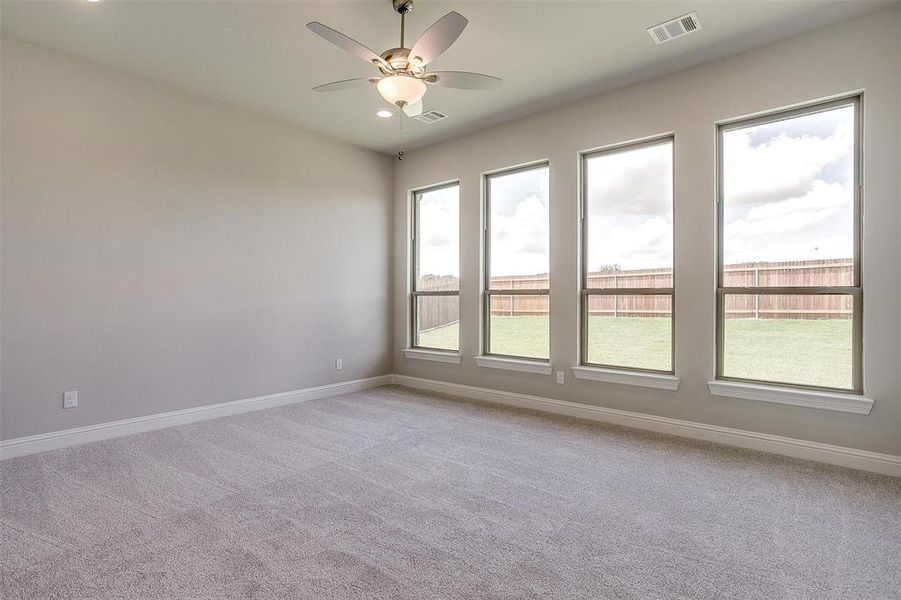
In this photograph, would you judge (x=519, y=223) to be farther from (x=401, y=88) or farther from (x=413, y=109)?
(x=401, y=88)

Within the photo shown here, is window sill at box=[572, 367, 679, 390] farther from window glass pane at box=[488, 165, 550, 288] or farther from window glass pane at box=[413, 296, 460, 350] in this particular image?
window glass pane at box=[413, 296, 460, 350]

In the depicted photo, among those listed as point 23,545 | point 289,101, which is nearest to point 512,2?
point 289,101

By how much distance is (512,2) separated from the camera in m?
Answer: 2.98

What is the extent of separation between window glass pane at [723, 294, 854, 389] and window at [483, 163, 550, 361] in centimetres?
171

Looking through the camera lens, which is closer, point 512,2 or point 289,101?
point 512,2

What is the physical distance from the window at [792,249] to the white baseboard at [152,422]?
412cm

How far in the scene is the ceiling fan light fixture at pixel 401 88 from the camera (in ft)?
9.15

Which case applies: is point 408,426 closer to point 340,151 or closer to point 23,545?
point 23,545

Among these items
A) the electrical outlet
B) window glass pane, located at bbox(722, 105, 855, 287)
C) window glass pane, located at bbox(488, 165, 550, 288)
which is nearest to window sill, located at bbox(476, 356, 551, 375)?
window glass pane, located at bbox(488, 165, 550, 288)

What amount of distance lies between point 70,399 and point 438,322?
368cm

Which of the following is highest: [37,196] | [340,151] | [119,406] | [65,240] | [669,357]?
[340,151]

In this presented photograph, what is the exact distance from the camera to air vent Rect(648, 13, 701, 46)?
3164 millimetres

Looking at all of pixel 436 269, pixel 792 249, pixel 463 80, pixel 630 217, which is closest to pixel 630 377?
pixel 630 217

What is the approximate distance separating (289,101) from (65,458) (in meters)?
3.52
